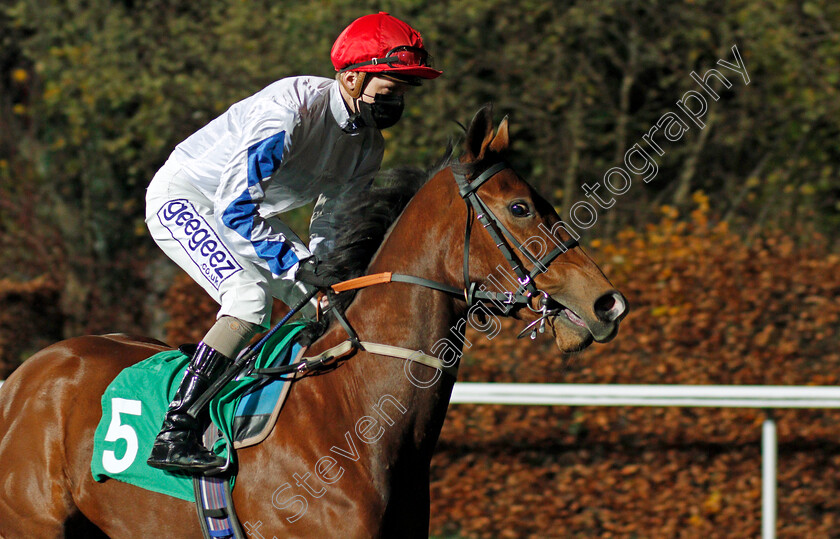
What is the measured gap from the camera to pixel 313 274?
2.60 meters

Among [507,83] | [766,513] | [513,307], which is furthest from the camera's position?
[507,83]

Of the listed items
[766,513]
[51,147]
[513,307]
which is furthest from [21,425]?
[51,147]

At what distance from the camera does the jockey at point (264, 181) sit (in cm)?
261

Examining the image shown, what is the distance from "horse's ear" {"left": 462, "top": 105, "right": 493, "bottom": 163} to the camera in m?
2.47

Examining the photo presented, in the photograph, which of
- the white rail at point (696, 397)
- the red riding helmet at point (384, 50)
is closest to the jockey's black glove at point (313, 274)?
the red riding helmet at point (384, 50)

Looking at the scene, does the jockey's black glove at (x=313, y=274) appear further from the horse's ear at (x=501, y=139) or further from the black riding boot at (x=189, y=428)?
the horse's ear at (x=501, y=139)

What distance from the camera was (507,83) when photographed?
8148mm

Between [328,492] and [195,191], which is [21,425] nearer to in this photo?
[195,191]

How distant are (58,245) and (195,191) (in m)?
6.42

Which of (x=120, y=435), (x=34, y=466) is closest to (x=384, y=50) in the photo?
(x=120, y=435)

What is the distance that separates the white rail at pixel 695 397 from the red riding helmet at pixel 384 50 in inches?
83.7

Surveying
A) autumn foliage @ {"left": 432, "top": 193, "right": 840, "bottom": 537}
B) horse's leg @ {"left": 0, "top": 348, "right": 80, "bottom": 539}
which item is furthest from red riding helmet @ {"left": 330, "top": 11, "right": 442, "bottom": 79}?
autumn foliage @ {"left": 432, "top": 193, "right": 840, "bottom": 537}

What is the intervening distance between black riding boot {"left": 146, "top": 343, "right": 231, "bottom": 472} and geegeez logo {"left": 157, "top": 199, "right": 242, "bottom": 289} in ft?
0.86

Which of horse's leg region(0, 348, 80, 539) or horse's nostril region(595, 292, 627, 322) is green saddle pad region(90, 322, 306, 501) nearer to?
horse's leg region(0, 348, 80, 539)
